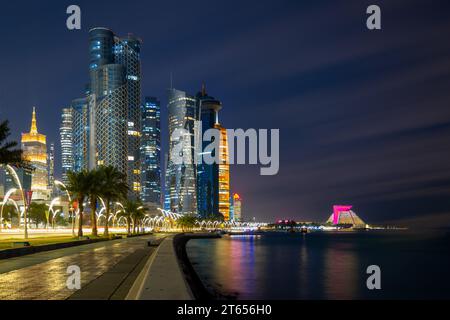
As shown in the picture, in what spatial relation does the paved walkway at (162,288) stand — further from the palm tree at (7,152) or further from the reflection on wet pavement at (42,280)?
the palm tree at (7,152)

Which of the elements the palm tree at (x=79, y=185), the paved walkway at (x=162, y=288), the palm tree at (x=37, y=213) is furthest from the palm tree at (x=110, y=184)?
the palm tree at (x=37, y=213)

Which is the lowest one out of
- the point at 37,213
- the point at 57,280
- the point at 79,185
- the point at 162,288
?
the point at 37,213

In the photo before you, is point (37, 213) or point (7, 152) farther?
point (37, 213)

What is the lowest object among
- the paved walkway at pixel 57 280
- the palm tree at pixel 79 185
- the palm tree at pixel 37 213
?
the palm tree at pixel 37 213

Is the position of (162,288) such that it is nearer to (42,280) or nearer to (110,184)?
(42,280)

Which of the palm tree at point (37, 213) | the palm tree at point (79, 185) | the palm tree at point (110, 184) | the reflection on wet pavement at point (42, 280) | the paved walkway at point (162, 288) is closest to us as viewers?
the paved walkway at point (162, 288)

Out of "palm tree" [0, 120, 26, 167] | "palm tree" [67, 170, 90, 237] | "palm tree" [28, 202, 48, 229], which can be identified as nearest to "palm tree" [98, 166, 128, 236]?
"palm tree" [67, 170, 90, 237]

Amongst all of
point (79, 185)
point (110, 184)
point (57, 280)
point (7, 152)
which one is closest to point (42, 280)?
point (57, 280)

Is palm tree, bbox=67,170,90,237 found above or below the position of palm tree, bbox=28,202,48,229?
above

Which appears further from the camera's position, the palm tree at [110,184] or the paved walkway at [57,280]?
the palm tree at [110,184]

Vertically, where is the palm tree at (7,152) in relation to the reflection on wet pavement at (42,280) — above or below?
above

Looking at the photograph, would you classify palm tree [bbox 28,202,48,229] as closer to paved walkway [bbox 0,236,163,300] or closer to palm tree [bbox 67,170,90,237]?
palm tree [bbox 67,170,90,237]
